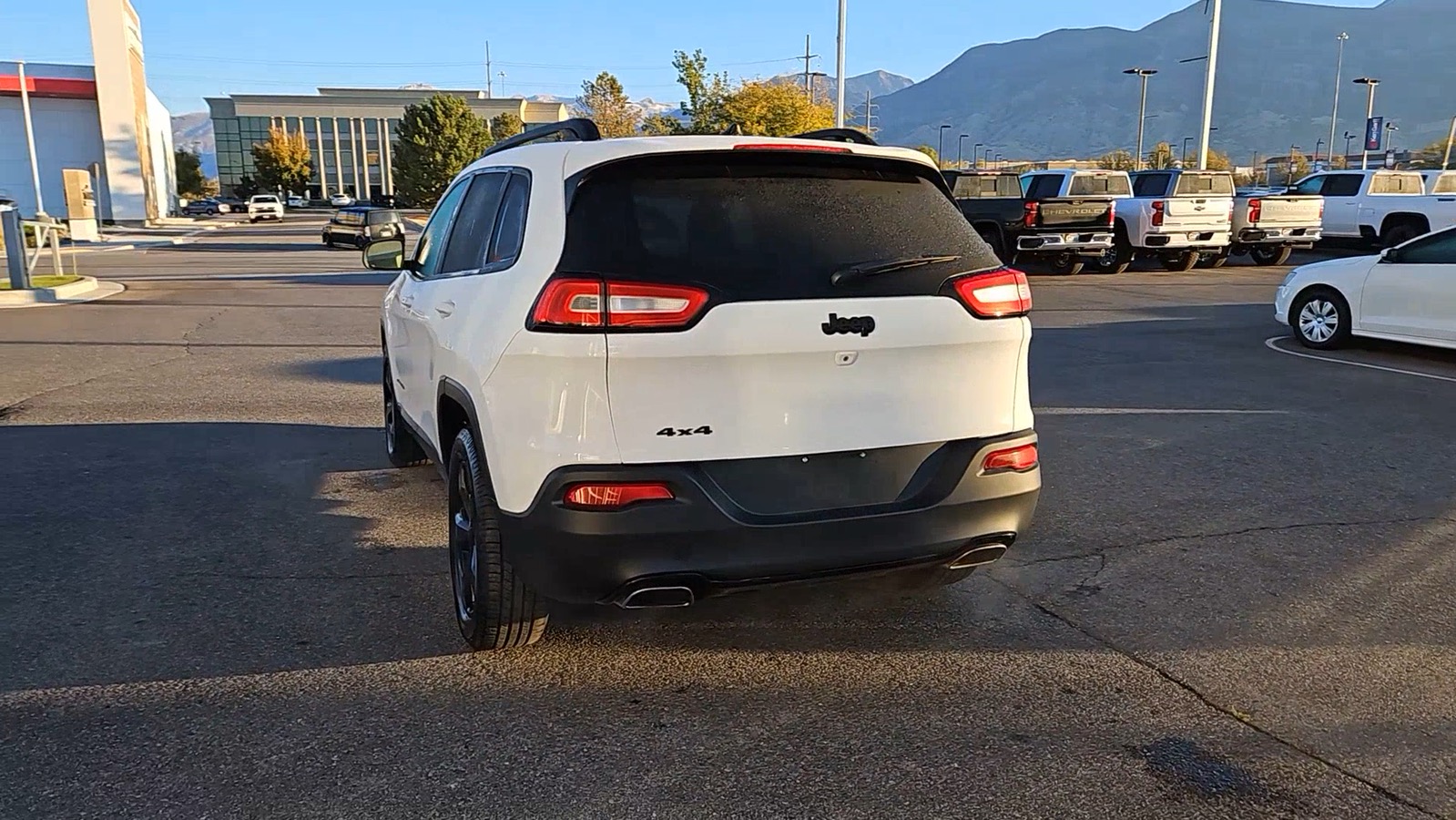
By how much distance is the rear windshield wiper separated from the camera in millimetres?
3436

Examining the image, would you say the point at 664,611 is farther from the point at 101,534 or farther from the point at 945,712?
the point at 101,534

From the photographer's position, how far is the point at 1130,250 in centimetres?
2131

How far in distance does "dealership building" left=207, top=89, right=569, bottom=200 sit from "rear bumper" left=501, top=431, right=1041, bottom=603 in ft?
373

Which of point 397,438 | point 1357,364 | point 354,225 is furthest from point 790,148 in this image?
point 354,225

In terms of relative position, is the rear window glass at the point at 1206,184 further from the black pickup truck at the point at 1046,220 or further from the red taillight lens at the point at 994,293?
the red taillight lens at the point at 994,293

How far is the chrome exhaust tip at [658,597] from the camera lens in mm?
3383

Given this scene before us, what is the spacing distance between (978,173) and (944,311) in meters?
18.8

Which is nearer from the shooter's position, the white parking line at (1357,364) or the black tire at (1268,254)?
the white parking line at (1357,364)

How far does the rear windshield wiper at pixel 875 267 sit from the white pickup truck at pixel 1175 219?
61.2 ft

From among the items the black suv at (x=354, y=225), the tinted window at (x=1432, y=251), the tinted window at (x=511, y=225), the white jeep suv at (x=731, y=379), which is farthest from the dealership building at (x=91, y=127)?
the white jeep suv at (x=731, y=379)

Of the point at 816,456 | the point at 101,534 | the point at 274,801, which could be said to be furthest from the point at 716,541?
the point at 101,534

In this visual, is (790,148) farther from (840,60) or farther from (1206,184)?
(840,60)

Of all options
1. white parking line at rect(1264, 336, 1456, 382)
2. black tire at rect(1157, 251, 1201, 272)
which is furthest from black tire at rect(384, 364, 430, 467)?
black tire at rect(1157, 251, 1201, 272)

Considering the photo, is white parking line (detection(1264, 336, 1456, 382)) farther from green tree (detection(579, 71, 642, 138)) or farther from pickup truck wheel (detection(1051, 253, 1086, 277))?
green tree (detection(579, 71, 642, 138))
